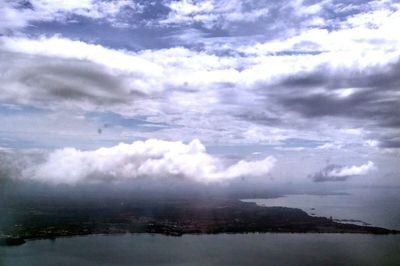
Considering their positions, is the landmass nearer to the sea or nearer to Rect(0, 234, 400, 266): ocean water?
the sea

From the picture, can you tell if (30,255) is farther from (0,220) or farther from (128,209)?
(128,209)

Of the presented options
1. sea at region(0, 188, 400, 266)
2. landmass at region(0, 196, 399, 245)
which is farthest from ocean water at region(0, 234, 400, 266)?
landmass at region(0, 196, 399, 245)

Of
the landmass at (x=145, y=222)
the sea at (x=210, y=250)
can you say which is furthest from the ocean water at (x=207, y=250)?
the landmass at (x=145, y=222)

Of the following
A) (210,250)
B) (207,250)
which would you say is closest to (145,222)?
(207,250)

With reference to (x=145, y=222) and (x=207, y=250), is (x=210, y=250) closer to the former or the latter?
(x=207, y=250)

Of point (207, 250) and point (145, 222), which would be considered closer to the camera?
point (207, 250)

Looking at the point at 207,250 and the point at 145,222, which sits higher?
the point at 145,222
